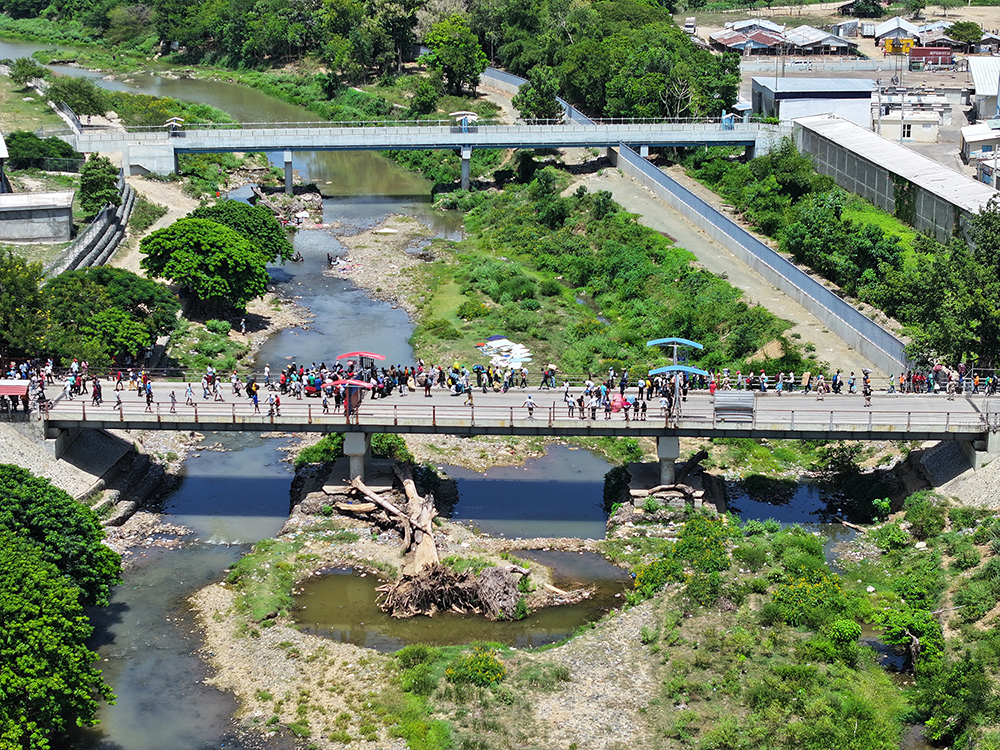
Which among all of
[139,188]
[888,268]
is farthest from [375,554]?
[139,188]

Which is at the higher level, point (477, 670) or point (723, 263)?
point (723, 263)

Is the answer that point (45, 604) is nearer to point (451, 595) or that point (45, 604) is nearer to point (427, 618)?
point (427, 618)

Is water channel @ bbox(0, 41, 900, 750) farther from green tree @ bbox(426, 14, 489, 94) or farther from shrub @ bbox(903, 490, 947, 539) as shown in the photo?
green tree @ bbox(426, 14, 489, 94)

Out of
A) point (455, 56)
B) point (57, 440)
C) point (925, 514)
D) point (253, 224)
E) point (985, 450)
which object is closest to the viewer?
point (925, 514)

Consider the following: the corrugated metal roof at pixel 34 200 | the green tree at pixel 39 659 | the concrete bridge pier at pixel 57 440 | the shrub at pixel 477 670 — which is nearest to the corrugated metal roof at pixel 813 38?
the corrugated metal roof at pixel 34 200

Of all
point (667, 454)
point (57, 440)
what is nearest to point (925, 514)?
point (667, 454)

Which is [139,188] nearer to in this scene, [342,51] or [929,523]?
[342,51]

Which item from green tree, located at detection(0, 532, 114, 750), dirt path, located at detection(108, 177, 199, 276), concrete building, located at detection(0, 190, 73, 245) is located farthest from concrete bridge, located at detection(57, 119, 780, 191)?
green tree, located at detection(0, 532, 114, 750)
